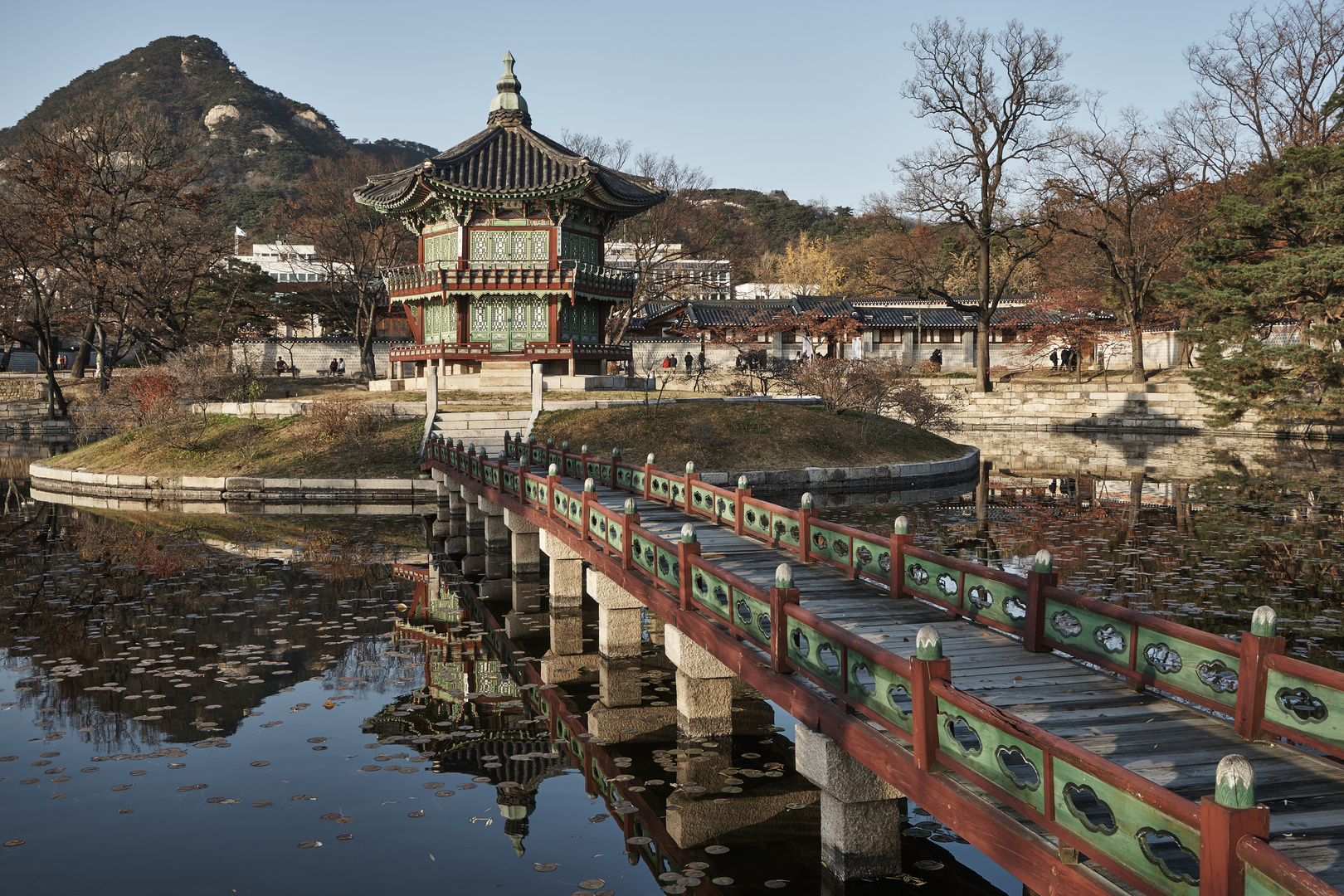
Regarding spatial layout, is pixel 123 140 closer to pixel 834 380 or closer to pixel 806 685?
pixel 834 380

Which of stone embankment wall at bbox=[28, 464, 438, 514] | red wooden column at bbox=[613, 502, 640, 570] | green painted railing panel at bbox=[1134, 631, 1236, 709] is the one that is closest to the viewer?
green painted railing panel at bbox=[1134, 631, 1236, 709]

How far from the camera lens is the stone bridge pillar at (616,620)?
42.2 feet

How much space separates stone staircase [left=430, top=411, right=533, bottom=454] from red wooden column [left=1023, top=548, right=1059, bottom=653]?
23900 millimetres

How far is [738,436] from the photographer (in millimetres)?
30594

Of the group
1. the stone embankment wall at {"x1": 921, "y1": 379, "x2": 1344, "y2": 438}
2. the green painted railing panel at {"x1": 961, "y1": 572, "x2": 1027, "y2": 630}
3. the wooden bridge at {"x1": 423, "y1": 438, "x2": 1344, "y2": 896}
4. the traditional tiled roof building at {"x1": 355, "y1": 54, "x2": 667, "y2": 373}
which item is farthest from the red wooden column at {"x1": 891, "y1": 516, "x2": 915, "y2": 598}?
the stone embankment wall at {"x1": 921, "y1": 379, "x2": 1344, "y2": 438}

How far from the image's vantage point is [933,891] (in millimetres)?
6918

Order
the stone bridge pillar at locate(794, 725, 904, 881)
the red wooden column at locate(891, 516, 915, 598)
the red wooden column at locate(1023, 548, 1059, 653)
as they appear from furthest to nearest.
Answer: the red wooden column at locate(891, 516, 915, 598) < the red wooden column at locate(1023, 548, 1059, 653) < the stone bridge pillar at locate(794, 725, 904, 881)

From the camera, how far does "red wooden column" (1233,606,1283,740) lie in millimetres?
5977

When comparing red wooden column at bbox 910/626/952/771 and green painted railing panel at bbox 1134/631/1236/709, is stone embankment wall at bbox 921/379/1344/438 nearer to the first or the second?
green painted railing panel at bbox 1134/631/1236/709

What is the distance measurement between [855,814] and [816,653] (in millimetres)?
1199

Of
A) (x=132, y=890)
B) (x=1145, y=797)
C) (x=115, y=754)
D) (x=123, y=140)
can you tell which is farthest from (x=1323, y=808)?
(x=123, y=140)

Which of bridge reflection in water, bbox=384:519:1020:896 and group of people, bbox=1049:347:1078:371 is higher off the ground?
group of people, bbox=1049:347:1078:371

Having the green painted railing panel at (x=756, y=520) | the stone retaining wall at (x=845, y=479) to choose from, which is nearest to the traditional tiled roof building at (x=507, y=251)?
the stone retaining wall at (x=845, y=479)

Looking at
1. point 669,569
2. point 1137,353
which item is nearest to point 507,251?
point 669,569
